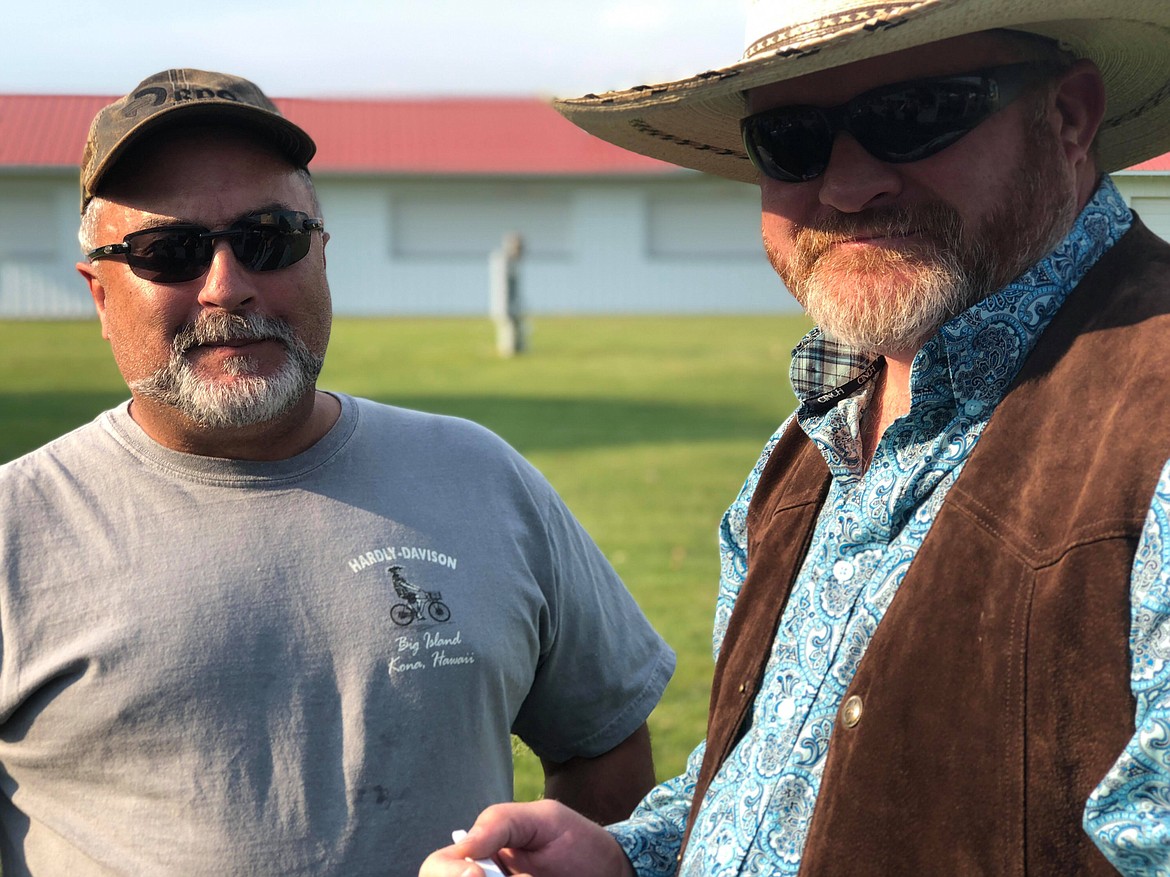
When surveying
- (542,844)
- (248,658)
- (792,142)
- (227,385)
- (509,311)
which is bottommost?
(509,311)

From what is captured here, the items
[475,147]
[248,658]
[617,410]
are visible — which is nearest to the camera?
[248,658]

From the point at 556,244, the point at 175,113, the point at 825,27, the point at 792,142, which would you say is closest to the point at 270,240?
the point at 175,113

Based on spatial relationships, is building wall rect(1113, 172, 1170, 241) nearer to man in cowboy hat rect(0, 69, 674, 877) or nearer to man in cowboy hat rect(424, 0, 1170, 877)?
man in cowboy hat rect(424, 0, 1170, 877)

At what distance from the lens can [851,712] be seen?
5.82 ft

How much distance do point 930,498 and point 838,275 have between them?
405 mm

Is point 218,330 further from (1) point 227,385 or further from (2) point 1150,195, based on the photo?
(2) point 1150,195

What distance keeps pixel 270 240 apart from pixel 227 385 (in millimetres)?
315

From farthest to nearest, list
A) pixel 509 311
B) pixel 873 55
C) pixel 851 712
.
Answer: pixel 509 311 → pixel 873 55 → pixel 851 712

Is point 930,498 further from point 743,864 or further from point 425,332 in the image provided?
point 425,332

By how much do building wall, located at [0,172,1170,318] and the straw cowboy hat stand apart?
118 ft

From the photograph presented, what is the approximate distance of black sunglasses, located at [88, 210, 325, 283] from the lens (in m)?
2.62

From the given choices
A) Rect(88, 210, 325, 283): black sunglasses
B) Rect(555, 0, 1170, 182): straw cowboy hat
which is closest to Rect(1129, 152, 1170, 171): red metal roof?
Rect(555, 0, 1170, 182): straw cowboy hat

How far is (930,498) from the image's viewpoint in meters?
1.92

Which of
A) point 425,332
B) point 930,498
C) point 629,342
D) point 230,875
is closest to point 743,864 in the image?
point 930,498
